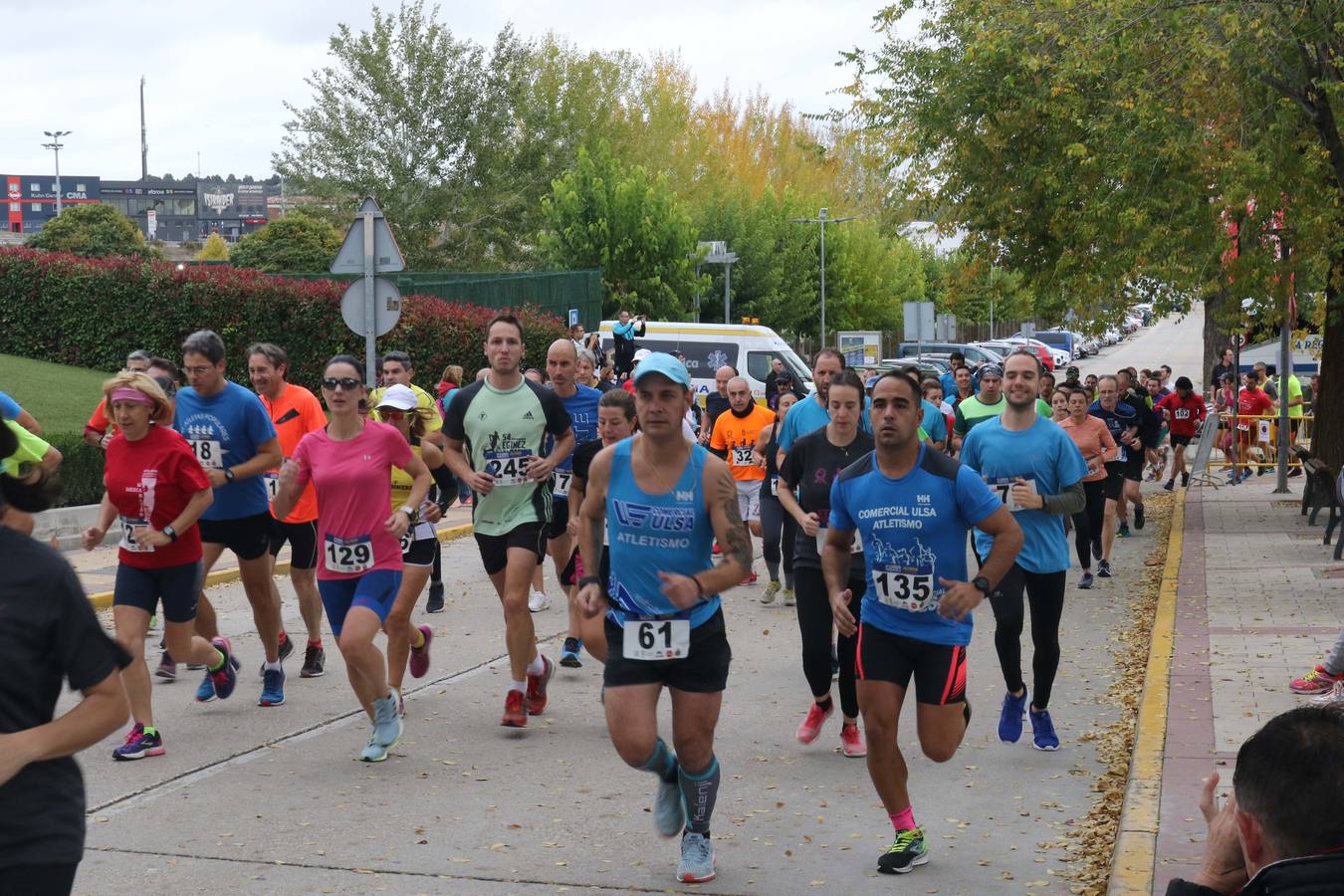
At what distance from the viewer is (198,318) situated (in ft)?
89.8

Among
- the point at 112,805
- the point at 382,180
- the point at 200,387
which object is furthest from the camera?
the point at 382,180

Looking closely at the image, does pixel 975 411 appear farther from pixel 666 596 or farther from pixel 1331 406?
pixel 1331 406

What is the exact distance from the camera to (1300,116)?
58.9ft

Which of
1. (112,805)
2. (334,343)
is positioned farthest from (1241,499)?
(112,805)

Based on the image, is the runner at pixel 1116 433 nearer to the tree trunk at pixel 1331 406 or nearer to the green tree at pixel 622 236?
the tree trunk at pixel 1331 406

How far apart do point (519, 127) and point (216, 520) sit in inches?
1852

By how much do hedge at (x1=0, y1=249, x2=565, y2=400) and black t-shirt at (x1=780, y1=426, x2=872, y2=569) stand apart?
17408 millimetres

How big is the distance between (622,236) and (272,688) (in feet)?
119

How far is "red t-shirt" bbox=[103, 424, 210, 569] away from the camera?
7602 mm

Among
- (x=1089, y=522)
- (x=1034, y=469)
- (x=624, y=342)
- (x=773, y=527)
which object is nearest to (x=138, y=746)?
(x=1034, y=469)

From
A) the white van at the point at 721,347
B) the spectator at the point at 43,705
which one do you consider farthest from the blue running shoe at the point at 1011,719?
the white van at the point at 721,347

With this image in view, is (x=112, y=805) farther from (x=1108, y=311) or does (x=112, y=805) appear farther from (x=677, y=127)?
(x=677, y=127)

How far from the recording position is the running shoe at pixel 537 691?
8594 millimetres

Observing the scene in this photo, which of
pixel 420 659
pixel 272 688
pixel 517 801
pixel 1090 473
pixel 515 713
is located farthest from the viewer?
pixel 1090 473
